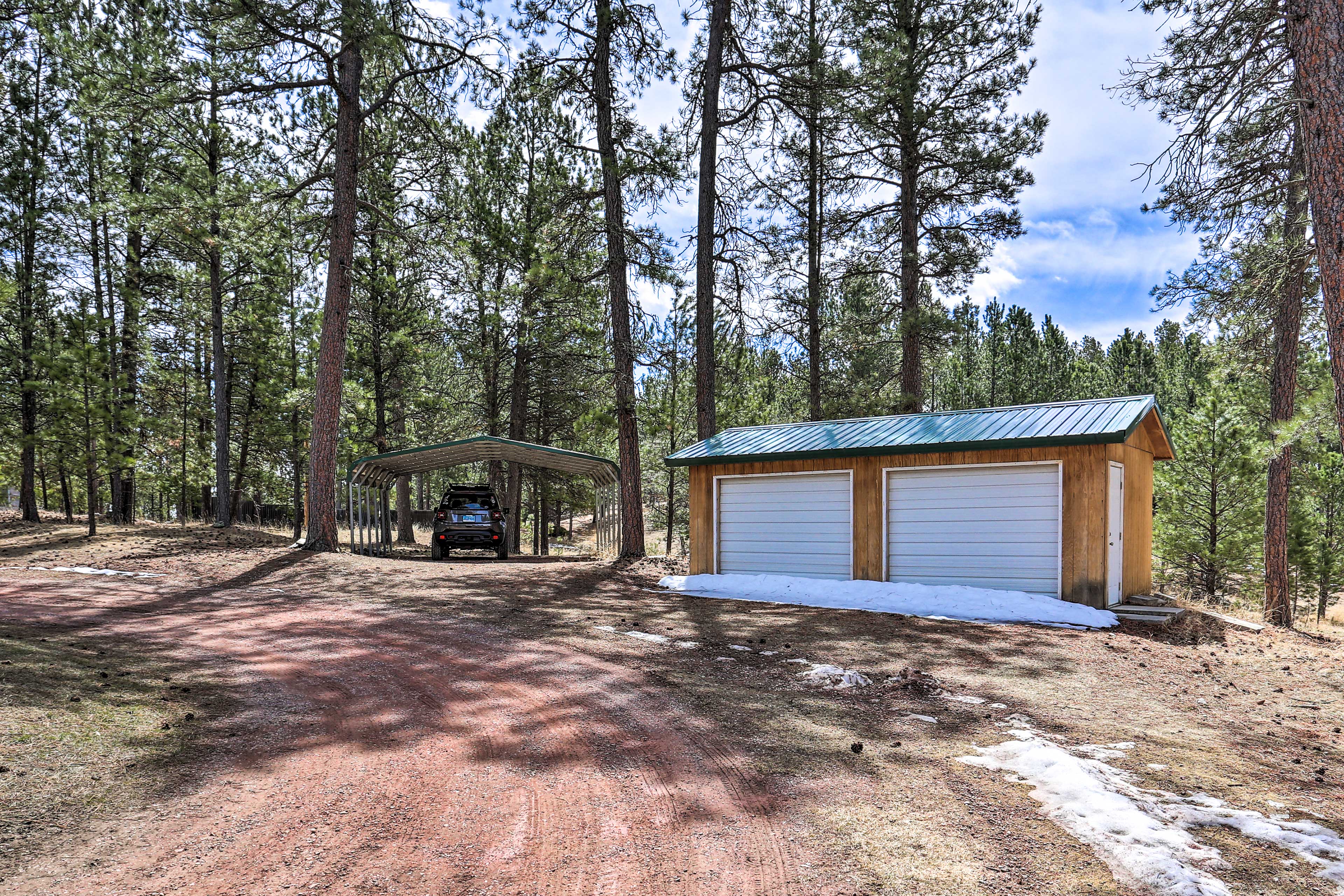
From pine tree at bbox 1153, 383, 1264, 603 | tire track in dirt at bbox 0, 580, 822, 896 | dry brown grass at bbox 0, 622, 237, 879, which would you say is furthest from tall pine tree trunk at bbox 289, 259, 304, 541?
pine tree at bbox 1153, 383, 1264, 603

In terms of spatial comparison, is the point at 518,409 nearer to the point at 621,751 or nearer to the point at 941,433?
the point at 941,433

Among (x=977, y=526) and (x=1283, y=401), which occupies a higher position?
(x=1283, y=401)

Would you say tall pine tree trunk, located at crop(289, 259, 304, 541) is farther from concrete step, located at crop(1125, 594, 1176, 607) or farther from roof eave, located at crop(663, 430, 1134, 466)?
concrete step, located at crop(1125, 594, 1176, 607)

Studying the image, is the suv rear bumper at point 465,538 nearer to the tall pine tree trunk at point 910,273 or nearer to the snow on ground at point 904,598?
the snow on ground at point 904,598

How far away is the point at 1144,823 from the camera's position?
315 centimetres

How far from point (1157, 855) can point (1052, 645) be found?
5.25 meters

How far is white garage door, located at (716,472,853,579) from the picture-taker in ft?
38.1

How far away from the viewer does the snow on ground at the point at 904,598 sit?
930 centimetres

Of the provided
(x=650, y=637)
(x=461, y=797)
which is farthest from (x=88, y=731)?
(x=650, y=637)

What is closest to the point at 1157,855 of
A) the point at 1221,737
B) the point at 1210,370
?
the point at 1221,737

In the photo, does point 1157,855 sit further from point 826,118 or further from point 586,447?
point 586,447

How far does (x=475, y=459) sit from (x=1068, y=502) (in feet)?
44.6

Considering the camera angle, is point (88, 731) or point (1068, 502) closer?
point (88, 731)

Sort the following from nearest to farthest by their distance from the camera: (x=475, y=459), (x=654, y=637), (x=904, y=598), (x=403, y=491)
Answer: (x=654, y=637) < (x=904, y=598) < (x=475, y=459) < (x=403, y=491)
